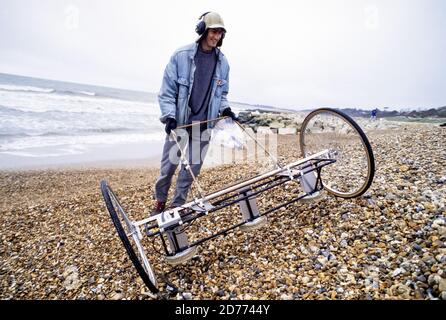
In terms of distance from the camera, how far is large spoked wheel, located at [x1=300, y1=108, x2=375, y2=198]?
3.61 m

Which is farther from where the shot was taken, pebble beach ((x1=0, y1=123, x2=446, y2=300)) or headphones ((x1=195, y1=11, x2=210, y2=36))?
headphones ((x1=195, y1=11, x2=210, y2=36))

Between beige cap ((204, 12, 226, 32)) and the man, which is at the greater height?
beige cap ((204, 12, 226, 32))

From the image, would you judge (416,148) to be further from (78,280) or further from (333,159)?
(78,280)

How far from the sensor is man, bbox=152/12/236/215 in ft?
12.2

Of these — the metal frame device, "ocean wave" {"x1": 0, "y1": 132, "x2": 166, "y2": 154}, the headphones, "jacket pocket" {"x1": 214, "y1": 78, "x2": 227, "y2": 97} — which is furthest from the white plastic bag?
the headphones

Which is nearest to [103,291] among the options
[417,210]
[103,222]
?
[103,222]

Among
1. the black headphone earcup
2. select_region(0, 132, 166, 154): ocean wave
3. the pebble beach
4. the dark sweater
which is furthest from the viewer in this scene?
select_region(0, 132, 166, 154): ocean wave

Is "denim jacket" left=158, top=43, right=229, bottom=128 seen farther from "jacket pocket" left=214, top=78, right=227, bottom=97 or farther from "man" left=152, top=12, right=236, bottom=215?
"jacket pocket" left=214, top=78, right=227, bottom=97

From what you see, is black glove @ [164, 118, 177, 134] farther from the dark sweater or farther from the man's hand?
the dark sweater

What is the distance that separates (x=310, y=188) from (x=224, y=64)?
242 centimetres

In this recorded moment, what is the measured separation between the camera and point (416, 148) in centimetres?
649

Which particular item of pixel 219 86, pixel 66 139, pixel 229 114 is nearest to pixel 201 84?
pixel 219 86

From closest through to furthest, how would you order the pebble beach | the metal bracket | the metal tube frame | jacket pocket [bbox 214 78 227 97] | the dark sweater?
the pebble beach, the metal bracket, the metal tube frame, the dark sweater, jacket pocket [bbox 214 78 227 97]

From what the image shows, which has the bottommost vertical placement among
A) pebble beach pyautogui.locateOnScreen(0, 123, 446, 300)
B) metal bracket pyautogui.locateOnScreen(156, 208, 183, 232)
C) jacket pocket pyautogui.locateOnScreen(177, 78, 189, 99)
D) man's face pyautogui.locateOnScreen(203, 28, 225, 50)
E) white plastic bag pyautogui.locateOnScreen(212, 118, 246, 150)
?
pebble beach pyautogui.locateOnScreen(0, 123, 446, 300)
